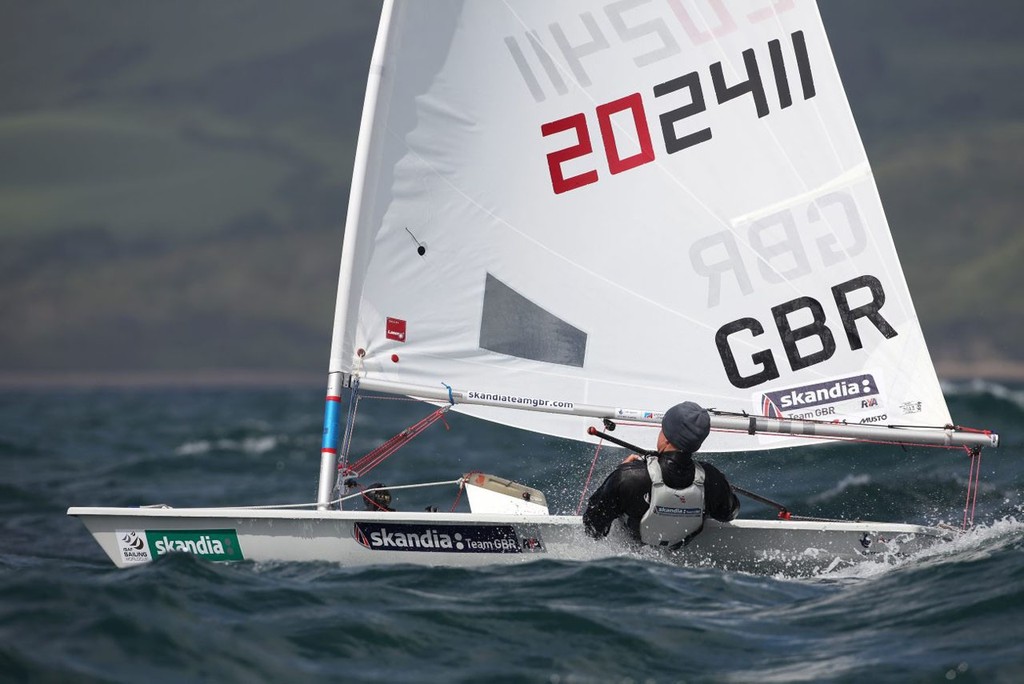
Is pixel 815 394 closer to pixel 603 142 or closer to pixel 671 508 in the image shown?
pixel 671 508

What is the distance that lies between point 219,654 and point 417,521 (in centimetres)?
164

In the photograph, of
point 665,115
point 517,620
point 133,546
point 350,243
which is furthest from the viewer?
point 665,115

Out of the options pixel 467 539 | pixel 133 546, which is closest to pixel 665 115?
pixel 467 539

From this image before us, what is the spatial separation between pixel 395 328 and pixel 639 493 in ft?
5.88

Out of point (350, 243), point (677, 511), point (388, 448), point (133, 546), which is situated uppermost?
point (350, 243)

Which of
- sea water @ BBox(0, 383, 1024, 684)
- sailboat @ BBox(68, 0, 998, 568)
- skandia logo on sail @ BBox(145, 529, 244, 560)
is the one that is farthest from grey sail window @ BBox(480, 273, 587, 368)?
skandia logo on sail @ BBox(145, 529, 244, 560)

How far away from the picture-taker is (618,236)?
7.29 meters

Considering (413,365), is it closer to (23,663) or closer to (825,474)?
(23,663)

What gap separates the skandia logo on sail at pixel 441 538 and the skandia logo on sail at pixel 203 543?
0.69m

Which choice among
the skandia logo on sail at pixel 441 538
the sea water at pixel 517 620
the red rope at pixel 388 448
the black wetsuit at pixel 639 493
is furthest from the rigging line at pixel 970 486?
the red rope at pixel 388 448

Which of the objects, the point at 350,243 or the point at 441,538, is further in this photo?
the point at 350,243

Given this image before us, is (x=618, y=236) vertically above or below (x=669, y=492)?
above

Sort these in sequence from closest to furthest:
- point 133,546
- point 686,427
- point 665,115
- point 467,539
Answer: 1. point 686,427
2. point 467,539
3. point 133,546
4. point 665,115

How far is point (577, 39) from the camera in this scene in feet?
23.6
